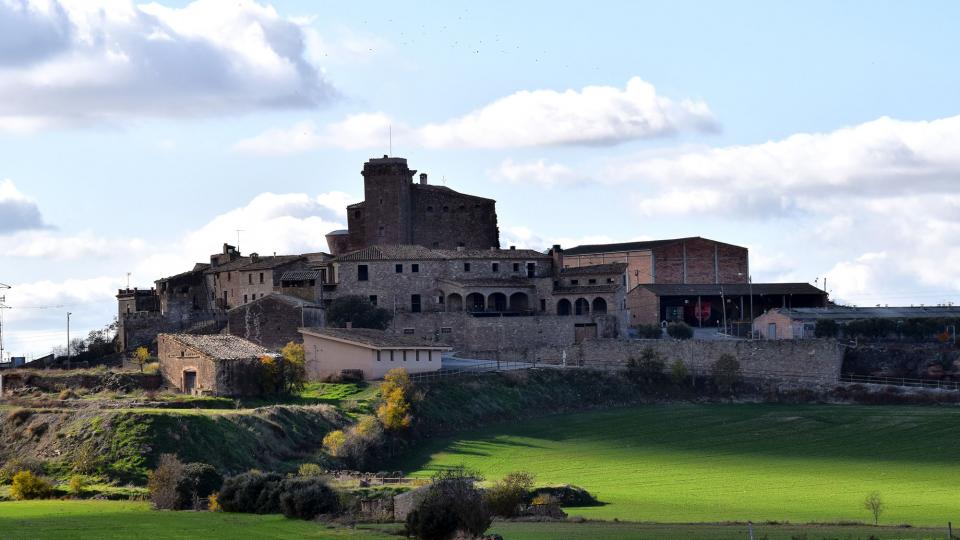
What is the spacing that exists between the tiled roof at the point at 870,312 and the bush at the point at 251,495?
165 ft

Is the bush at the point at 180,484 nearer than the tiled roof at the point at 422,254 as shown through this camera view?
Yes

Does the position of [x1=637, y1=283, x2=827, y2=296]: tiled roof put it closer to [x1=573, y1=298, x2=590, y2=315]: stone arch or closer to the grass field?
[x1=573, y1=298, x2=590, y2=315]: stone arch

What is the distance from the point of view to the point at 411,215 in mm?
109250

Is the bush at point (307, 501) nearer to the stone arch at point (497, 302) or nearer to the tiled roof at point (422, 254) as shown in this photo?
the tiled roof at point (422, 254)

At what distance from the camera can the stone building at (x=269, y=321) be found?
281 feet

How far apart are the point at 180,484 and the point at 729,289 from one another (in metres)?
61.3

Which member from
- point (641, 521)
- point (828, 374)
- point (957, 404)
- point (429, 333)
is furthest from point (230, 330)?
point (641, 521)

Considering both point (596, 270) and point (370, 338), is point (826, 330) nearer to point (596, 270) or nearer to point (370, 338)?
point (596, 270)

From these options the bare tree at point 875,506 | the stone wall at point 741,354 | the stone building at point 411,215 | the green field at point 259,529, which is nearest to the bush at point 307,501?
the green field at point 259,529

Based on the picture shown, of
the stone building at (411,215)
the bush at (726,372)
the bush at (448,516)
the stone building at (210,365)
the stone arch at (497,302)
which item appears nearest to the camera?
the bush at (448,516)

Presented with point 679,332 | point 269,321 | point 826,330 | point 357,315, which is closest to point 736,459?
point 826,330

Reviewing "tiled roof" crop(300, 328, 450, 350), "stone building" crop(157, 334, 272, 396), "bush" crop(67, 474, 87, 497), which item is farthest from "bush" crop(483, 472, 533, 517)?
"tiled roof" crop(300, 328, 450, 350)

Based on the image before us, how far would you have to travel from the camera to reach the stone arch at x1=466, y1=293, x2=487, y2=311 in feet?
318

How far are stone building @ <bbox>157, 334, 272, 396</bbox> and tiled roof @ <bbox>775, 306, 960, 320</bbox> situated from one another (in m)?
33.3
